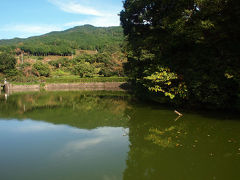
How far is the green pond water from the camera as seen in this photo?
5.21m

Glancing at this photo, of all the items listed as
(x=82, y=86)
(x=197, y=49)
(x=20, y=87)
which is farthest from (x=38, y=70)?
(x=197, y=49)

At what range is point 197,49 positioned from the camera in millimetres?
12336

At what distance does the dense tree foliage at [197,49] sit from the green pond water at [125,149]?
1547mm

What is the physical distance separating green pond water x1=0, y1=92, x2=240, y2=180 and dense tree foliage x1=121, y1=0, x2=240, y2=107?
1547mm

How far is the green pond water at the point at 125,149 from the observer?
521cm

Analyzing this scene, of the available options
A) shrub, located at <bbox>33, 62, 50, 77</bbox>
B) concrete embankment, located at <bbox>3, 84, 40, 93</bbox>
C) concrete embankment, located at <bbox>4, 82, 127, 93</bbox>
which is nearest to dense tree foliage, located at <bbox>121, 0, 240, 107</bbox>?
concrete embankment, located at <bbox>4, 82, 127, 93</bbox>

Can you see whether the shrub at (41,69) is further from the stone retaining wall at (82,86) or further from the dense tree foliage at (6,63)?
the stone retaining wall at (82,86)

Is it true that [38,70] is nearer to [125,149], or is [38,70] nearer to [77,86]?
[77,86]

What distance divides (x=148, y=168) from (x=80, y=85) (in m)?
39.3

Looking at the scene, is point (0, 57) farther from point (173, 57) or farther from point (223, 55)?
point (223, 55)

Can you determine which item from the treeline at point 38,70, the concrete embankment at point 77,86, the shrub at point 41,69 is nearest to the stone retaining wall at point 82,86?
the concrete embankment at point 77,86

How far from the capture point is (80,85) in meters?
43.7

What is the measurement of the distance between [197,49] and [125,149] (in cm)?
792

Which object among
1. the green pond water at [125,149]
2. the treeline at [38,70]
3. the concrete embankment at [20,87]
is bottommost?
the concrete embankment at [20,87]
